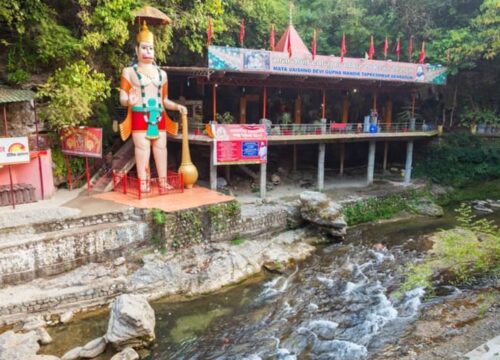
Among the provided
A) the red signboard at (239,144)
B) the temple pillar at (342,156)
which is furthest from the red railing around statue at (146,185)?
the temple pillar at (342,156)

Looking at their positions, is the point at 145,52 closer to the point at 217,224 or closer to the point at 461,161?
the point at 217,224

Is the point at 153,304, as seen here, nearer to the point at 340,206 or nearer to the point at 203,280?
the point at 203,280

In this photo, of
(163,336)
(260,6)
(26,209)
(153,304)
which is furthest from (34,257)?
(260,6)

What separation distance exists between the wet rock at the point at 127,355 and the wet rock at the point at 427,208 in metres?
17.8

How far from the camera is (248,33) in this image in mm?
28609

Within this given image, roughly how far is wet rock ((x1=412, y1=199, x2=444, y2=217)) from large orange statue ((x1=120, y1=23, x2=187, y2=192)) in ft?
47.0

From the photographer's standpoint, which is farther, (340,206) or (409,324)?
(340,206)

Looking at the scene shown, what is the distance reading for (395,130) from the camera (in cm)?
2733

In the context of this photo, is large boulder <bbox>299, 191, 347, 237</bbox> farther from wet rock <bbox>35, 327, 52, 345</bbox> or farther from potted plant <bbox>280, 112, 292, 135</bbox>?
wet rock <bbox>35, 327, 52, 345</bbox>

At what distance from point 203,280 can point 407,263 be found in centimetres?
857

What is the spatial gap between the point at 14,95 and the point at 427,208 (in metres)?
21.4

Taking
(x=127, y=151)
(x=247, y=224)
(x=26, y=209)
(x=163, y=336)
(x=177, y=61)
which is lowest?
(x=163, y=336)

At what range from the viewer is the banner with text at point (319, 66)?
19.6 meters

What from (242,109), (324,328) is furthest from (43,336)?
(242,109)
